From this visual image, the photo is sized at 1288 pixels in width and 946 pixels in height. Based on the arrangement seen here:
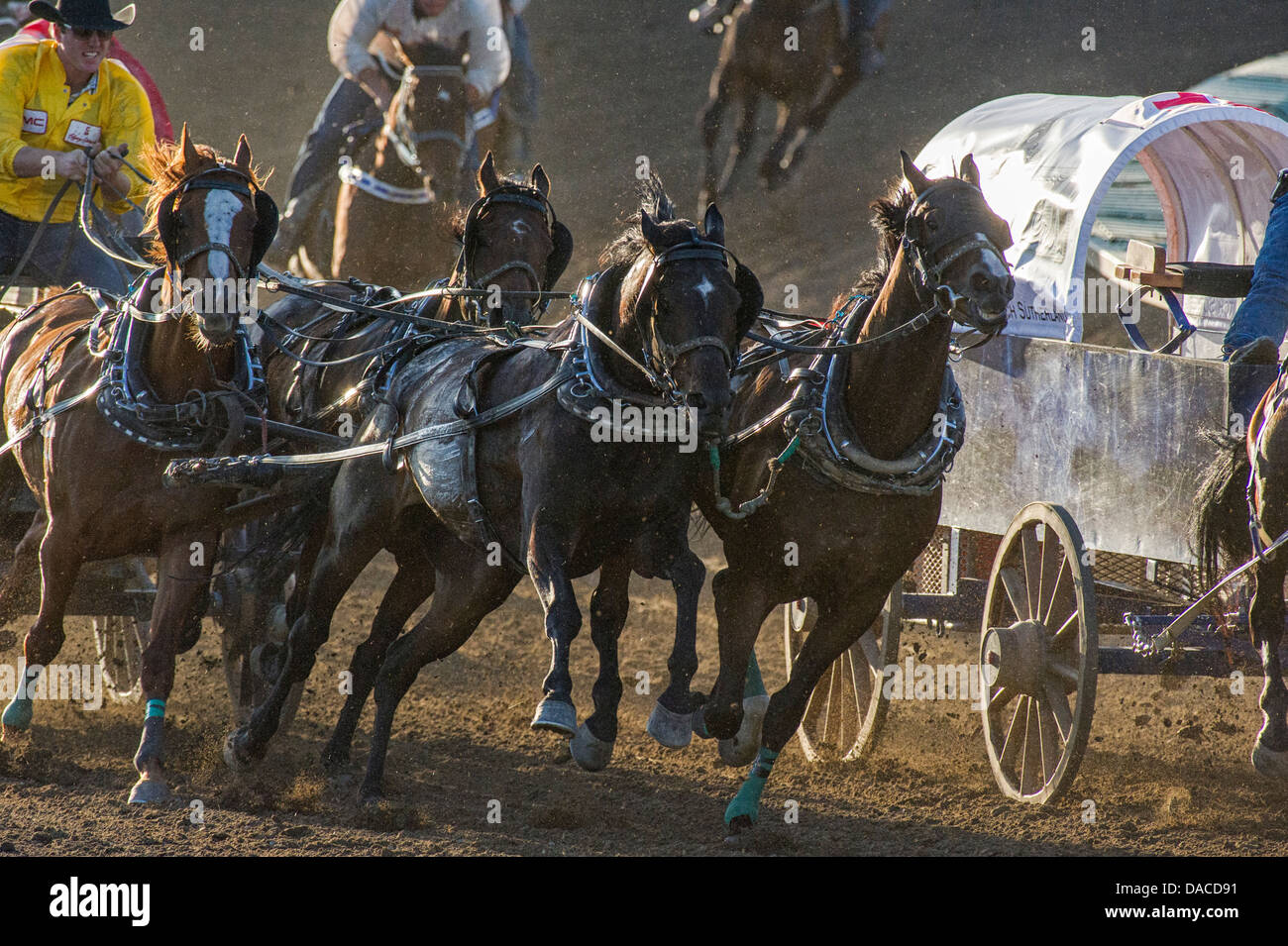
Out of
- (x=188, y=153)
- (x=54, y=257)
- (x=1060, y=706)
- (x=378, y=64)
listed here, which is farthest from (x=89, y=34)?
(x=378, y=64)

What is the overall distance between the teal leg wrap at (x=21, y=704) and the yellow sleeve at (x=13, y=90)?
7.33 ft

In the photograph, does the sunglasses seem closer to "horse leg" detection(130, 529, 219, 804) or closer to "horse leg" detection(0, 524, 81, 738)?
"horse leg" detection(0, 524, 81, 738)

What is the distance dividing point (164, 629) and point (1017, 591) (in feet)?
10.1

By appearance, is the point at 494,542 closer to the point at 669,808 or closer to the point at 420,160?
the point at 669,808

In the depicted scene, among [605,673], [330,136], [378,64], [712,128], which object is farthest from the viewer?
[712,128]

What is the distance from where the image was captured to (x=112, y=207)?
6.62 metres

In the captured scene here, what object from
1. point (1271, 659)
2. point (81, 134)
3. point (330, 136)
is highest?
point (330, 136)

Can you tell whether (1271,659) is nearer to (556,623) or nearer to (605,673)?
(605,673)

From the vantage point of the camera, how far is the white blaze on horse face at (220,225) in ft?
15.4

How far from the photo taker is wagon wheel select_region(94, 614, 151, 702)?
702cm

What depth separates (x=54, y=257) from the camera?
21.9 ft

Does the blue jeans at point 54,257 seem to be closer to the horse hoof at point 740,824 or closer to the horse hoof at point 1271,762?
the horse hoof at point 740,824

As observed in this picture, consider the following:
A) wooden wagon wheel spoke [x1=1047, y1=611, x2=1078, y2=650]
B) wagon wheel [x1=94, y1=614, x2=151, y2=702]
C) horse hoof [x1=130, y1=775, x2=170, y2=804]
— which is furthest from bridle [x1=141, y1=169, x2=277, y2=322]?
wooden wagon wheel spoke [x1=1047, y1=611, x2=1078, y2=650]

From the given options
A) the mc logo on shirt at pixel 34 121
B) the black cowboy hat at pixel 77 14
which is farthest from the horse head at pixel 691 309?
the mc logo on shirt at pixel 34 121
